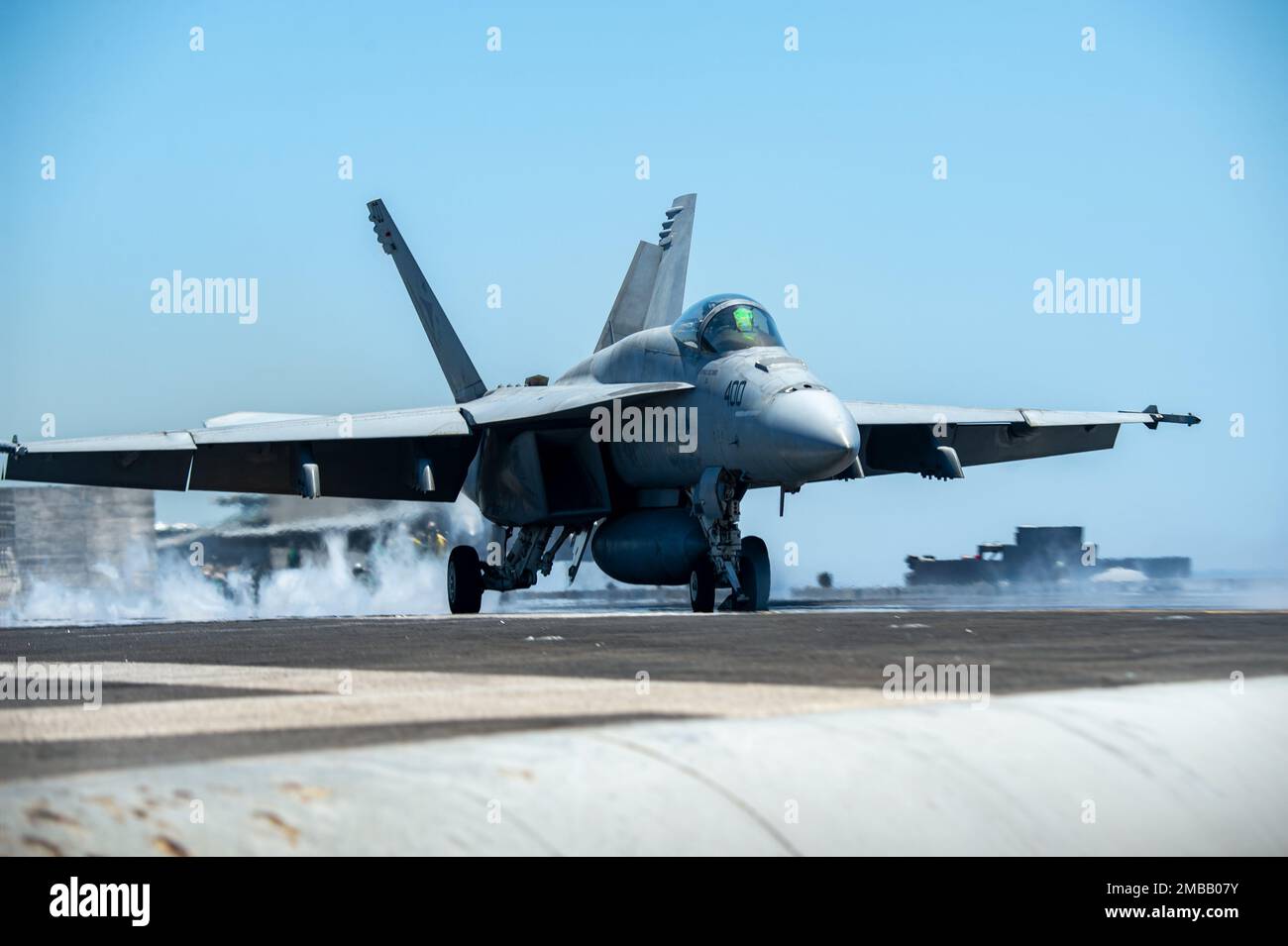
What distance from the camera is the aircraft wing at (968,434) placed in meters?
25.5

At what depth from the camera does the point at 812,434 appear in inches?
794

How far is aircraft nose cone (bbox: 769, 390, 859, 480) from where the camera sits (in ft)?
66.1

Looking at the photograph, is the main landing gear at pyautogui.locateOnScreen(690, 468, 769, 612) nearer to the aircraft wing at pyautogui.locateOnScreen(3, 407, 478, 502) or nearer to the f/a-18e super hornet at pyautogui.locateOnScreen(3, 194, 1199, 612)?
the f/a-18e super hornet at pyautogui.locateOnScreen(3, 194, 1199, 612)

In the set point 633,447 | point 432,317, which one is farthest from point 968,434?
point 432,317

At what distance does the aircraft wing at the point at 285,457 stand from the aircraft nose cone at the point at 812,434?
669cm

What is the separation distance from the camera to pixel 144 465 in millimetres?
24344

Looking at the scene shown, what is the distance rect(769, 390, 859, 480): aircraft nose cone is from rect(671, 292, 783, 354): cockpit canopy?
83.6 inches

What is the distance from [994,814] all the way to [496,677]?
403 centimetres

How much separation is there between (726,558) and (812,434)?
281 cm

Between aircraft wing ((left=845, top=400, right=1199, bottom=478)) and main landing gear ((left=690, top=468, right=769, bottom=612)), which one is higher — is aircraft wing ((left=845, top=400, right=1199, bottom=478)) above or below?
above
